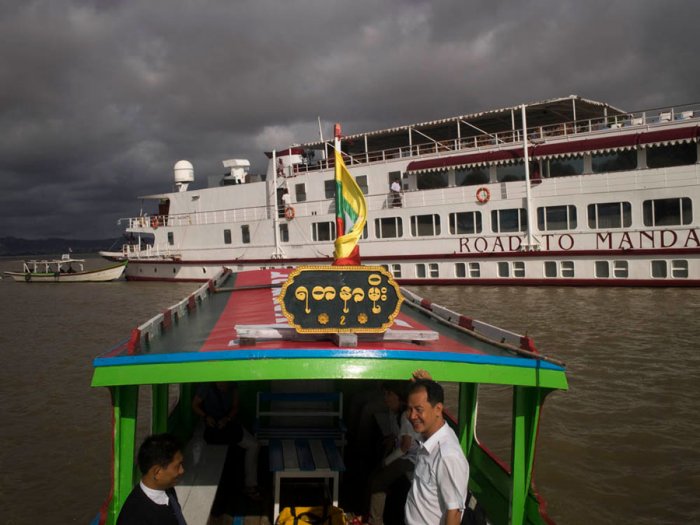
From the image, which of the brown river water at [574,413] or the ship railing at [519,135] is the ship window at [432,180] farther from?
the brown river water at [574,413]

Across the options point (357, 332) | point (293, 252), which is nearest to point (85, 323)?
point (293, 252)

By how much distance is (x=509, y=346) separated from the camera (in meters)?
4.15

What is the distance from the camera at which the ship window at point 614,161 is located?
20844 mm

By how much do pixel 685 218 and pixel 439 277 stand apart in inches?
343

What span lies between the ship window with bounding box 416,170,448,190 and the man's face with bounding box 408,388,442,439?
22.0m

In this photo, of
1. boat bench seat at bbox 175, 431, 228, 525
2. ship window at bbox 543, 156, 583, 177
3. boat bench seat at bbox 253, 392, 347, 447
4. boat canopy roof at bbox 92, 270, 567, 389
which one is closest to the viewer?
boat canopy roof at bbox 92, 270, 567, 389

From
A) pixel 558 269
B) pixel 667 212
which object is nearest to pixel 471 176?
pixel 558 269

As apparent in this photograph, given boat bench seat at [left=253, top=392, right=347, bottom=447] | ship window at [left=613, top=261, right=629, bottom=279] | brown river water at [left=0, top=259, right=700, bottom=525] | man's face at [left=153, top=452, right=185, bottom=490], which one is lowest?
brown river water at [left=0, top=259, right=700, bottom=525]

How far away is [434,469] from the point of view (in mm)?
3125

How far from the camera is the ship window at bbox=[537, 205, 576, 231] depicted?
70.0 feet

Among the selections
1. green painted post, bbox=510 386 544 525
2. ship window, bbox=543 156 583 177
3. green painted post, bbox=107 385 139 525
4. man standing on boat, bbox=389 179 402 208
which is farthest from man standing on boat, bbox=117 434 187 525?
man standing on boat, bbox=389 179 402 208

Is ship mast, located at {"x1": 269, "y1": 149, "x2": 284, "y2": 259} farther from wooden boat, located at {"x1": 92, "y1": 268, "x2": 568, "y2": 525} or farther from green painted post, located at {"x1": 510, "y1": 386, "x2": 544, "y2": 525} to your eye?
green painted post, located at {"x1": 510, "y1": 386, "x2": 544, "y2": 525}

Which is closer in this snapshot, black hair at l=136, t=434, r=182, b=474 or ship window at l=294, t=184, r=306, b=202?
black hair at l=136, t=434, r=182, b=474

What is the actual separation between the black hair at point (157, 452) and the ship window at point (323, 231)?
23322 mm
